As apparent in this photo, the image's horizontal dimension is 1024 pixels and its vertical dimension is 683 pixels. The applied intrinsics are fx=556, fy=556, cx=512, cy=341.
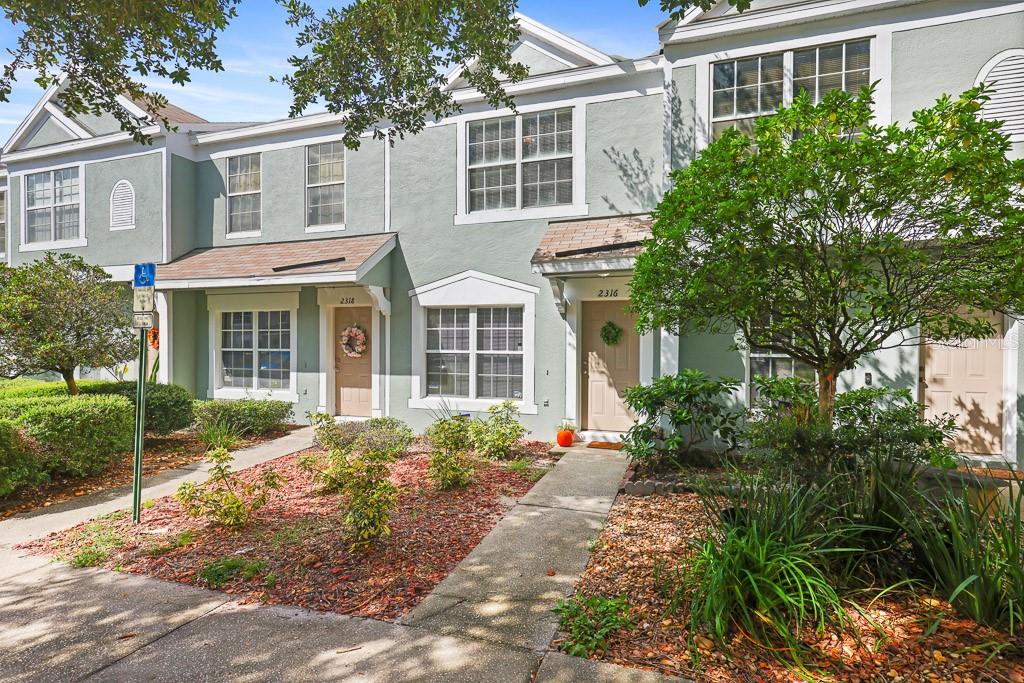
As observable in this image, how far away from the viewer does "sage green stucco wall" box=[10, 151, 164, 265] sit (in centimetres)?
1161

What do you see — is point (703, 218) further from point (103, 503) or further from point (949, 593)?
point (103, 503)

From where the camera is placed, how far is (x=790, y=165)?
436cm

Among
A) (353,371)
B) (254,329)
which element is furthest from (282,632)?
(254,329)

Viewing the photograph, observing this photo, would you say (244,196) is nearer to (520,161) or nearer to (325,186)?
(325,186)

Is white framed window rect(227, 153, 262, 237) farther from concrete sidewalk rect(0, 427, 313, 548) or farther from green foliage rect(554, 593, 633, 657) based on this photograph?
green foliage rect(554, 593, 633, 657)

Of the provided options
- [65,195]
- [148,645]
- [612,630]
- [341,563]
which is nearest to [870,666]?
[612,630]

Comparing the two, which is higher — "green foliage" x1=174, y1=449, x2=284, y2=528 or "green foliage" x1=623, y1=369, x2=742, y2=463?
"green foliage" x1=623, y1=369, x2=742, y2=463

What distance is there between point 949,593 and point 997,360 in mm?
5379

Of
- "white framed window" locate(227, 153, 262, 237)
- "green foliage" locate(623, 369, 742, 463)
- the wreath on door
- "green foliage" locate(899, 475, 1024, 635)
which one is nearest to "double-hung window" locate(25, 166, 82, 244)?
"white framed window" locate(227, 153, 262, 237)

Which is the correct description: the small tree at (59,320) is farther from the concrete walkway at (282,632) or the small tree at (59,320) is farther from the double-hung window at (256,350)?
the concrete walkway at (282,632)

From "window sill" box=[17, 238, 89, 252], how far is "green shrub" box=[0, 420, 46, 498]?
7.90 m

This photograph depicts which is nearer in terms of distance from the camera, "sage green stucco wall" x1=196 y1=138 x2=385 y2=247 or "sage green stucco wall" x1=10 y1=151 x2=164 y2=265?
"sage green stucco wall" x1=196 y1=138 x2=385 y2=247

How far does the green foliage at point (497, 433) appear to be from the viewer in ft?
25.8

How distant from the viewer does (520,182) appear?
931 cm
